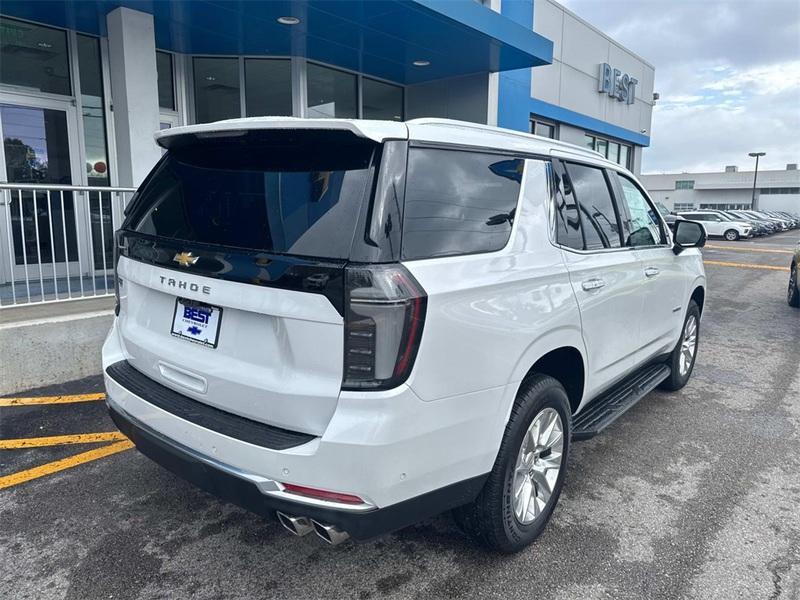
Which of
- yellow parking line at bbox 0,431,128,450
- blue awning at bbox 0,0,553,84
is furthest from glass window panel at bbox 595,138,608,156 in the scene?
yellow parking line at bbox 0,431,128,450

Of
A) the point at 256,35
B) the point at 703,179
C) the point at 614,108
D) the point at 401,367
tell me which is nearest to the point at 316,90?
the point at 256,35

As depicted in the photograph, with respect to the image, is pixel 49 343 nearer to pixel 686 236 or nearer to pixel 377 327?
pixel 377 327

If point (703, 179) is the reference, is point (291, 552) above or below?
below

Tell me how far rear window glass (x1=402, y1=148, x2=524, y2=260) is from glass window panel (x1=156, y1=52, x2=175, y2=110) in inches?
325

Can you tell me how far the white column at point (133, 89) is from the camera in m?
7.30

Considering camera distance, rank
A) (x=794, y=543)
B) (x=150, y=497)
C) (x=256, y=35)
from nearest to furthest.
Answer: (x=794, y=543)
(x=150, y=497)
(x=256, y=35)

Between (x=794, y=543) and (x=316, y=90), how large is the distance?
396 inches

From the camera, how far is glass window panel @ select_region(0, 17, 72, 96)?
25.3ft

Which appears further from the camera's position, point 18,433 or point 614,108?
point 614,108

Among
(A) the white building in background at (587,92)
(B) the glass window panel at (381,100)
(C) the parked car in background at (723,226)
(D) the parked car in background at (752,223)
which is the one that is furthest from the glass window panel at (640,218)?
(D) the parked car in background at (752,223)

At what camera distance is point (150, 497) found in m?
3.31

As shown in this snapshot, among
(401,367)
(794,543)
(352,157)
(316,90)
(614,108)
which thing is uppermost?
(614,108)

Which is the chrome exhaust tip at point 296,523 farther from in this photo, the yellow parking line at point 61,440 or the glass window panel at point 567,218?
the yellow parking line at point 61,440

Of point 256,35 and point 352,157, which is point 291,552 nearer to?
point 352,157
